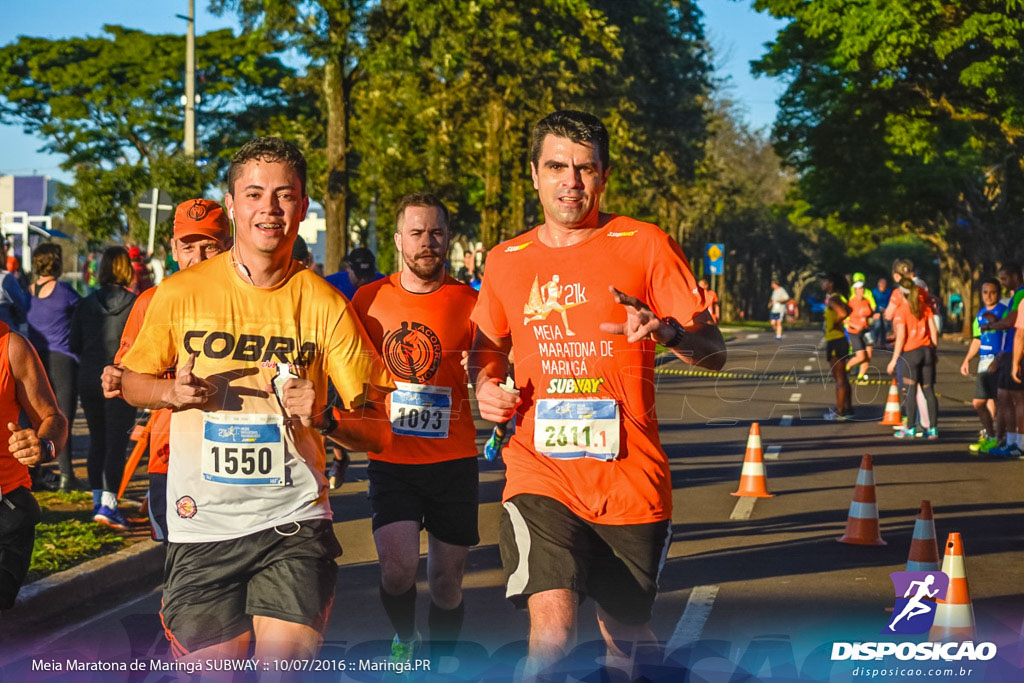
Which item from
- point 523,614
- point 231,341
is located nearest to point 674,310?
point 231,341

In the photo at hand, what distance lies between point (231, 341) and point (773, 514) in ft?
24.2

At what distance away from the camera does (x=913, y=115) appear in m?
33.9

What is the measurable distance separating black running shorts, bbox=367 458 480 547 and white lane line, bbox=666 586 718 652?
1.28 metres

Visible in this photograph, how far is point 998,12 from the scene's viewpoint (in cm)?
2575

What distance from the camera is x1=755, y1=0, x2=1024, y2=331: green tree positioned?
88.3ft

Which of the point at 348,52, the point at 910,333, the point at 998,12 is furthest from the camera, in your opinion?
the point at 998,12

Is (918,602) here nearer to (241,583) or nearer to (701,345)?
(701,345)

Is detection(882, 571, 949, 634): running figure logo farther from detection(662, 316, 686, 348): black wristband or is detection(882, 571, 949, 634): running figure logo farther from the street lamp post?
the street lamp post

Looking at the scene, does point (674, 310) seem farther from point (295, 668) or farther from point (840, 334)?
point (840, 334)

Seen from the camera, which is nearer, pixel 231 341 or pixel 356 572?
pixel 231 341

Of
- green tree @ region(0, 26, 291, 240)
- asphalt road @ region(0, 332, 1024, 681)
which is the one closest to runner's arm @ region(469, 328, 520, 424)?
asphalt road @ region(0, 332, 1024, 681)

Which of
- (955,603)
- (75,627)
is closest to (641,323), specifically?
(955,603)

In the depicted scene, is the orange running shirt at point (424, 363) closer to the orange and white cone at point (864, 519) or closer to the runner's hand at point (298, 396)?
the runner's hand at point (298, 396)

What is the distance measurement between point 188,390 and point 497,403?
1071 millimetres
